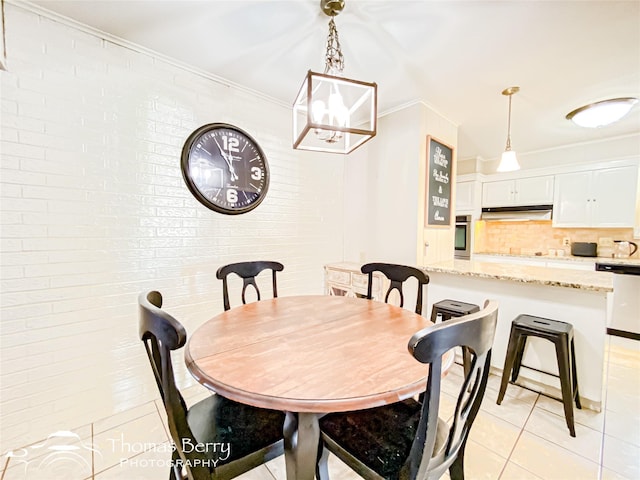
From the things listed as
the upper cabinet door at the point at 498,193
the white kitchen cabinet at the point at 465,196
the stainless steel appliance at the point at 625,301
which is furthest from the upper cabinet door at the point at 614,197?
the white kitchen cabinet at the point at 465,196

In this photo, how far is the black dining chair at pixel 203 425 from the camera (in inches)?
32.8

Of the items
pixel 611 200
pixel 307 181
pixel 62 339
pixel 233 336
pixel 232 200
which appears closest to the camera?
pixel 233 336

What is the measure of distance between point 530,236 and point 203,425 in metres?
5.28

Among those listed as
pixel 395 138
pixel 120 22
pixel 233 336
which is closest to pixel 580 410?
pixel 233 336

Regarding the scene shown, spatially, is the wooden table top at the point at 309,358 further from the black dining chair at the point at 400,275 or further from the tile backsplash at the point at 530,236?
the tile backsplash at the point at 530,236

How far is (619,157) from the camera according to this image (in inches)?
138

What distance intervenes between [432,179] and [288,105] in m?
1.70

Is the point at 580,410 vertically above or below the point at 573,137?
below

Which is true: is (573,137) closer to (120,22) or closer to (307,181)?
(307,181)

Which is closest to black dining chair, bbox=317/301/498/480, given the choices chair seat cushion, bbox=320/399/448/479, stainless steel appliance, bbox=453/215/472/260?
chair seat cushion, bbox=320/399/448/479

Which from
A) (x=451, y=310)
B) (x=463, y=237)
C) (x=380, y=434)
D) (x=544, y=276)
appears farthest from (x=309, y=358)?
(x=463, y=237)

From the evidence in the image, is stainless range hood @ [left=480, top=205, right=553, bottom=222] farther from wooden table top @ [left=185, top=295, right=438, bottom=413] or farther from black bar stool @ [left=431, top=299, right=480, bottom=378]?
wooden table top @ [left=185, top=295, right=438, bottom=413]

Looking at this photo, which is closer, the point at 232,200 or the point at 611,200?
the point at 232,200

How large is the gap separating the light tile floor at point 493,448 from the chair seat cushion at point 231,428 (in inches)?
22.9
